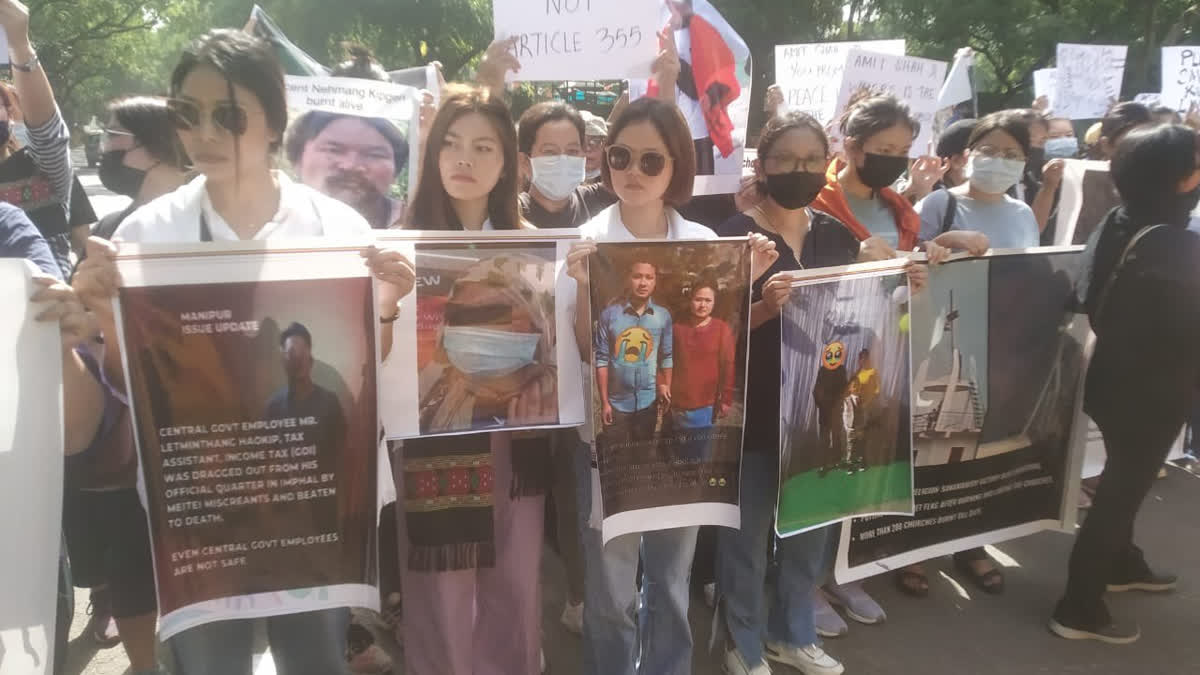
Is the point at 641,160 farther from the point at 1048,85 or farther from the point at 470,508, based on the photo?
the point at 1048,85

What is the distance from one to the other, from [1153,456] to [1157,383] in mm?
281

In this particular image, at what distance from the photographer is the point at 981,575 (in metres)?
3.30

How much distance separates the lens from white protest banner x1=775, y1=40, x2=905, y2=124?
425 centimetres

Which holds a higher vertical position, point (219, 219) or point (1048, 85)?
point (1048, 85)

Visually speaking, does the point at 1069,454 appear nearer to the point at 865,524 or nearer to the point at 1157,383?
the point at 1157,383

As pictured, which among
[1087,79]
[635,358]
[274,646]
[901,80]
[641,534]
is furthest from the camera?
[1087,79]

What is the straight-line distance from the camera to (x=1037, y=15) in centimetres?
1955

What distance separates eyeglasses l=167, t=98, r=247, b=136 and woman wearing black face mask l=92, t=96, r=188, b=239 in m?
1.10

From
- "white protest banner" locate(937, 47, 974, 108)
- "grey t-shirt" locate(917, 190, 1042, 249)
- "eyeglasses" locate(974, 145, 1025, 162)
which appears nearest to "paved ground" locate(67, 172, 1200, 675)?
"grey t-shirt" locate(917, 190, 1042, 249)

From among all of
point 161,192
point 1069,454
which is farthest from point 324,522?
point 1069,454

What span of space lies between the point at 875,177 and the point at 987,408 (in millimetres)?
921

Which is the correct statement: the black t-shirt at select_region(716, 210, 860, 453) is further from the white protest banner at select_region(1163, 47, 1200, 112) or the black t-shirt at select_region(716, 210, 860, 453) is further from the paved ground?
the white protest banner at select_region(1163, 47, 1200, 112)

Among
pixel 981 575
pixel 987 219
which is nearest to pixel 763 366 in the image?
pixel 987 219

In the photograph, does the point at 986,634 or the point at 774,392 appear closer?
the point at 774,392
